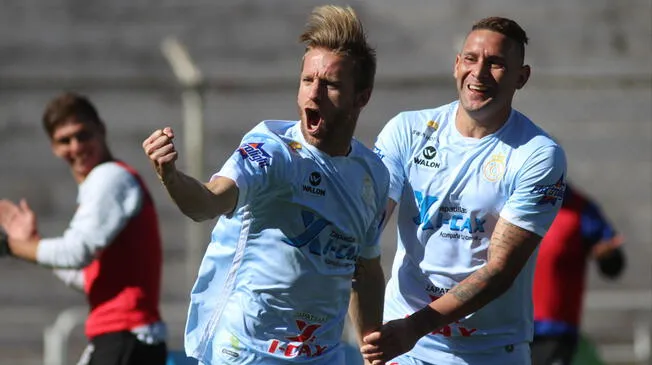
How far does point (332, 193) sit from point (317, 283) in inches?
11.8

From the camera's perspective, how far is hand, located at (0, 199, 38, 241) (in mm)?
6113

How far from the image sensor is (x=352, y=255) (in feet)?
13.9

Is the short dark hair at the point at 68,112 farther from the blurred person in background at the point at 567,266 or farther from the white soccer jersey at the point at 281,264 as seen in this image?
the blurred person in background at the point at 567,266

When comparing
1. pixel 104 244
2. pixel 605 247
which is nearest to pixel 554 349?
pixel 605 247

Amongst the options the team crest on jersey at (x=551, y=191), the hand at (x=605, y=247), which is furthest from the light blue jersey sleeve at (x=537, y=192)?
the hand at (x=605, y=247)

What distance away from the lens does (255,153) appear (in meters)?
3.88

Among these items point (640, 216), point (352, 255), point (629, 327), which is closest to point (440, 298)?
point (352, 255)

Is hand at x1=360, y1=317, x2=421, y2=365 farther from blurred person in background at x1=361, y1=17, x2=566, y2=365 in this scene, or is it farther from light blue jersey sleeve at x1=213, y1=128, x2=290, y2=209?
light blue jersey sleeve at x1=213, y1=128, x2=290, y2=209

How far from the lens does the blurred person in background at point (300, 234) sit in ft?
13.2

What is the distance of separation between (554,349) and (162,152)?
5112 mm

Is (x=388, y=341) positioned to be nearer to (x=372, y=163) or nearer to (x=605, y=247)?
(x=372, y=163)

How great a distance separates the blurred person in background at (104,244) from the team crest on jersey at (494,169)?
79.9 inches

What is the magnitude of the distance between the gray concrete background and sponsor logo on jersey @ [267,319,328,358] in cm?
689

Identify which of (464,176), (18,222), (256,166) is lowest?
(18,222)
